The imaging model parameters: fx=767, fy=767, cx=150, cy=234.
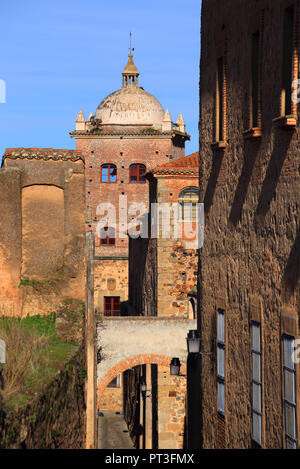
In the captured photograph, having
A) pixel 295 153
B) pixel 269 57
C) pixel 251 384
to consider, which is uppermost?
pixel 269 57

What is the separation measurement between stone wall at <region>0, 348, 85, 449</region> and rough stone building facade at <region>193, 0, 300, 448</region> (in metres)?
2.33

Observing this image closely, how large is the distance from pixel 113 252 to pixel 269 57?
33.4m

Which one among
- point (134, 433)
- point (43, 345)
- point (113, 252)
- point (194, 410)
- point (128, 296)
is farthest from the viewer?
point (113, 252)

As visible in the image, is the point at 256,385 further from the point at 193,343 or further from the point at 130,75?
the point at 130,75

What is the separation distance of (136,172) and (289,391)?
3535cm

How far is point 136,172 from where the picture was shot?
43.8m

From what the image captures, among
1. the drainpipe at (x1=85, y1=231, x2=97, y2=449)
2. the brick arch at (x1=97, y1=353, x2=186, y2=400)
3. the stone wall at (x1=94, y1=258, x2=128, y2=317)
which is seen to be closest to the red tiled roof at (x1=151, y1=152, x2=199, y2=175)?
the brick arch at (x1=97, y1=353, x2=186, y2=400)

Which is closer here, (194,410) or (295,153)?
(295,153)

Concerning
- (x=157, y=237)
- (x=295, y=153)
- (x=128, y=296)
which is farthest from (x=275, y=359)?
(x=128, y=296)

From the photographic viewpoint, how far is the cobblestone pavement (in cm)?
2765

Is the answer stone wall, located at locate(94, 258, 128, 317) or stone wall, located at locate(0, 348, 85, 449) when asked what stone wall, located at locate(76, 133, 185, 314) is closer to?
stone wall, located at locate(94, 258, 128, 317)

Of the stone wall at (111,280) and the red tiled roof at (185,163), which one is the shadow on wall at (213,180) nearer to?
the red tiled roof at (185,163)

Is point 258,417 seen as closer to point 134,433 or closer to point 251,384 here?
point 251,384

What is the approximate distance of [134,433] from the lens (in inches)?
1129
